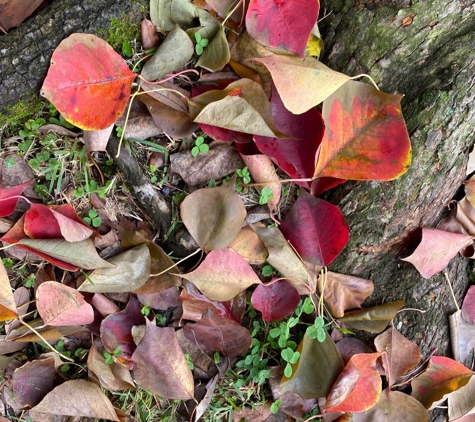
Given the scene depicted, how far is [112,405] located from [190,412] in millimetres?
191

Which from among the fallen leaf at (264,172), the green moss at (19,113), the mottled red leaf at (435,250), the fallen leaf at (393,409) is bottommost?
the fallen leaf at (393,409)

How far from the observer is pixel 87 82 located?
0.94 m

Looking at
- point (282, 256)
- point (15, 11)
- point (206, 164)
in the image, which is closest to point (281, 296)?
point (282, 256)

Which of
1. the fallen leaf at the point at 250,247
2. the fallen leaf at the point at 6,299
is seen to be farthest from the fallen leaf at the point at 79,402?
the fallen leaf at the point at 250,247

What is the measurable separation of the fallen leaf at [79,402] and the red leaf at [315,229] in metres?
0.59

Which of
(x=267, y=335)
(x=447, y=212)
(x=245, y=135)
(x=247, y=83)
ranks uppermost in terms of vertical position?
(x=247, y=83)

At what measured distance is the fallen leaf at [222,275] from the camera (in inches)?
39.8

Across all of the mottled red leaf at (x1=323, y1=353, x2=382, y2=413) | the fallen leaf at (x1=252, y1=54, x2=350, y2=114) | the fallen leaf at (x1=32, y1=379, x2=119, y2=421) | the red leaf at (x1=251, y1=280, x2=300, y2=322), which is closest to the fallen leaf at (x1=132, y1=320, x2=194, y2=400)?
the fallen leaf at (x1=32, y1=379, x2=119, y2=421)

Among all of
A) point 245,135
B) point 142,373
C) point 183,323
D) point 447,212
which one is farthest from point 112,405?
point 447,212

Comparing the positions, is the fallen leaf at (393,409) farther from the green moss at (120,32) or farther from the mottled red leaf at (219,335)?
the green moss at (120,32)

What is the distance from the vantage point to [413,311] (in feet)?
3.62

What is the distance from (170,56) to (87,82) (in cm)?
19

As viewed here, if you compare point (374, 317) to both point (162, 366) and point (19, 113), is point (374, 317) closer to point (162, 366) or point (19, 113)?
point (162, 366)

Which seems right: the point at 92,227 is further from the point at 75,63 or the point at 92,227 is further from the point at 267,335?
the point at 267,335
